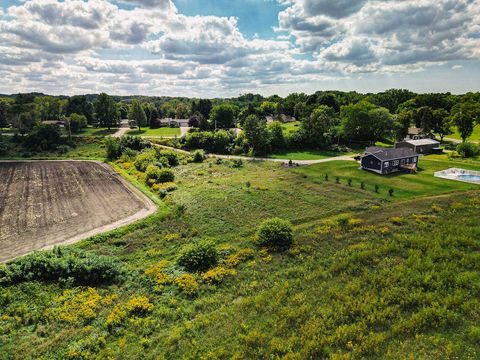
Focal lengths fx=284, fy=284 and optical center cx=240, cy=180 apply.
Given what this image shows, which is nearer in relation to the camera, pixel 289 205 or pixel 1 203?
pixel 289 205

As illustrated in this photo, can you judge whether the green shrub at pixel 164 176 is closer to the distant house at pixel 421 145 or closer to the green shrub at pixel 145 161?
the green shrub at pixel 145 161

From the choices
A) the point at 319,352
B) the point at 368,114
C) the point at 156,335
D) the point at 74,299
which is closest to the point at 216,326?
the point at 156,335

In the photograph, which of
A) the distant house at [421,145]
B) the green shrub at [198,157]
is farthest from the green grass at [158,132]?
the distant house at [421,145]

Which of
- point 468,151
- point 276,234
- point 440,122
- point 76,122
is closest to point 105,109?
point 76,122

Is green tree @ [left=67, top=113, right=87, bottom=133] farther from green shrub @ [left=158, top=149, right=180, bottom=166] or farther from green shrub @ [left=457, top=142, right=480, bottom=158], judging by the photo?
green shrub @ [left=457, top=142, right=480, bottom=158]

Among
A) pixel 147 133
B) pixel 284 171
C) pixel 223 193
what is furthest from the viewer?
pixel 147 133

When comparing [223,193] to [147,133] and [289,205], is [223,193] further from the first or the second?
[147,133]

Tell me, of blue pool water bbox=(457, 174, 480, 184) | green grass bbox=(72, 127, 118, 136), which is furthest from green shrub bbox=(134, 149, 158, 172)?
blue pool water bbox=(457, 174, 480, 184)
